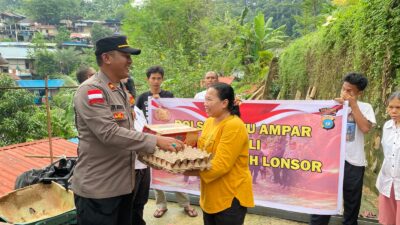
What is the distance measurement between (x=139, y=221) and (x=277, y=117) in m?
1.73

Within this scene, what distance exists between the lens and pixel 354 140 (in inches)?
120

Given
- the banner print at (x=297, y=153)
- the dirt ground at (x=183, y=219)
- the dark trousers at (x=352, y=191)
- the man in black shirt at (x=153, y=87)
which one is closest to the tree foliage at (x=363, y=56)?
the banner print at (x=297, y=153)

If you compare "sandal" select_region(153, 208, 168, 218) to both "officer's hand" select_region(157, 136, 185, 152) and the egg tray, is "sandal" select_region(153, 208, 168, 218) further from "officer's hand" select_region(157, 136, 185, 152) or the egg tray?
"officer's hand" select_region(157, 136, 185, 152)

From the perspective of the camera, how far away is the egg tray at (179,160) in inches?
77.8

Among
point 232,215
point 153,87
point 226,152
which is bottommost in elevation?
point 232,215

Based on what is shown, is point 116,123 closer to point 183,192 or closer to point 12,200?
point 12,200

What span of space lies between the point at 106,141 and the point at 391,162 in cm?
221

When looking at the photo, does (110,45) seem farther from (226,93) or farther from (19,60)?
(19,60)

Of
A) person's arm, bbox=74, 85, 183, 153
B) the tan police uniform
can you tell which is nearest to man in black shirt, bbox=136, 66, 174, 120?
the tan police uniform

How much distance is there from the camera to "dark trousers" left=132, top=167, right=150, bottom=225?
3.10 meters

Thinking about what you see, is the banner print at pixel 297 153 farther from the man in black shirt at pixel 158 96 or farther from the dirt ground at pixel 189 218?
the man in black shirt at pixel 158 96

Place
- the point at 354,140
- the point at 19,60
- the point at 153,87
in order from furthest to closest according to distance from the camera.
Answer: the point at 19,60, the point at 153,87, the point at 354,140

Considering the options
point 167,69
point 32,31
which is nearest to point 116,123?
point 167,69

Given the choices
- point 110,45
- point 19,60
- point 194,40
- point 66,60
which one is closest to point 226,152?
point 110,45
